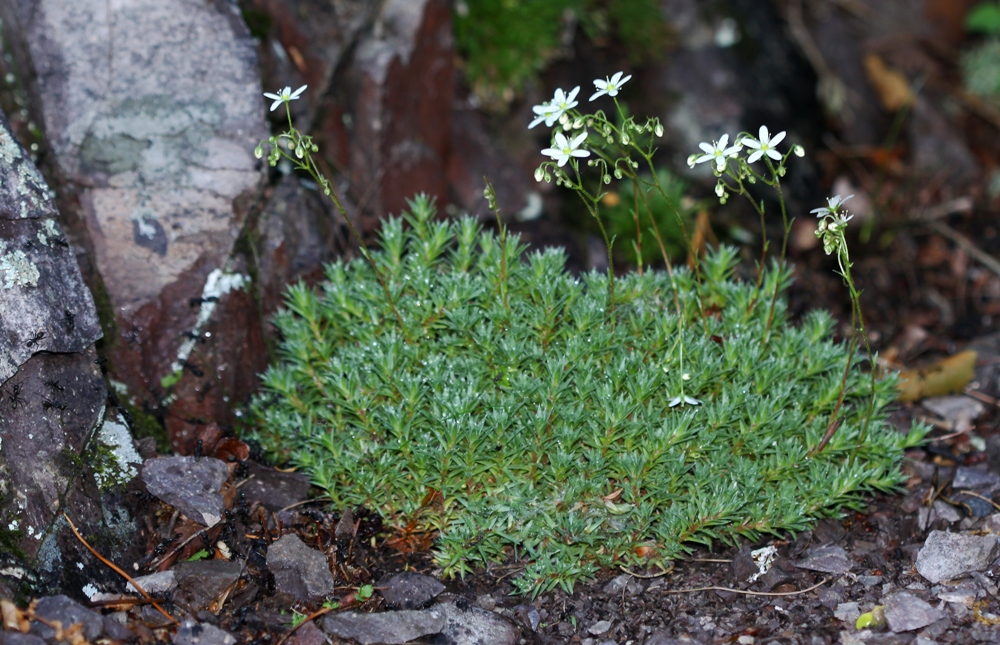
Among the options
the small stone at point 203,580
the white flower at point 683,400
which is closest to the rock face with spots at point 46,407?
the small stone at point 203,580

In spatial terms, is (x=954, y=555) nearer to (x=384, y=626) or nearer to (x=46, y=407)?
(x=384, y=626)

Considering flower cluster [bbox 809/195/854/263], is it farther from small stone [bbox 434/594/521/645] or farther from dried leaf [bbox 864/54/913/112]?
dried leaf [bbox 864/54/913/112]

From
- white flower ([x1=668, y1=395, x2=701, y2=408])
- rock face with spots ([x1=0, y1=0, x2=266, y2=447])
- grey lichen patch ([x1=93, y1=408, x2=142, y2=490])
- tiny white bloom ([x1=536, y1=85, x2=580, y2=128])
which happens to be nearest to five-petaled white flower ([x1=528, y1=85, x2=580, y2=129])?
tiny white bloom ([x1=536, y1=85, x2=580, y2=128])

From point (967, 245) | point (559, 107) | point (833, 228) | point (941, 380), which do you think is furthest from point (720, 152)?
point (967, 245)

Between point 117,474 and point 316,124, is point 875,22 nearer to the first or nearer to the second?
point 316,124

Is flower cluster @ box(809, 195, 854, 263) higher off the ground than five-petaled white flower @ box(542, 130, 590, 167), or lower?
lower

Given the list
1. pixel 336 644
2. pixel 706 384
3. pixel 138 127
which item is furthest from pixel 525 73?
pixel 336 644

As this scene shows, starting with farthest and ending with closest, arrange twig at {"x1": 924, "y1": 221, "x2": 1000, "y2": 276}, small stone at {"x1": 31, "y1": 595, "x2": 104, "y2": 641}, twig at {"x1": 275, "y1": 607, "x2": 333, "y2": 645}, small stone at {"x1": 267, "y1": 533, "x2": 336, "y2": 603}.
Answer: twig at {"x1": 924, "y1": 221, "x2": 1000, "y2": 276} < small stone at {"x1": 267, "y1": 533, "x2": 336, "y2": 603} < twig at {"x1": 275, "y1": 607, "x2": 333, "y2": 645} < small stone at {"x1": 31, "y1": 595, "x2": 104, "y2": 641}
